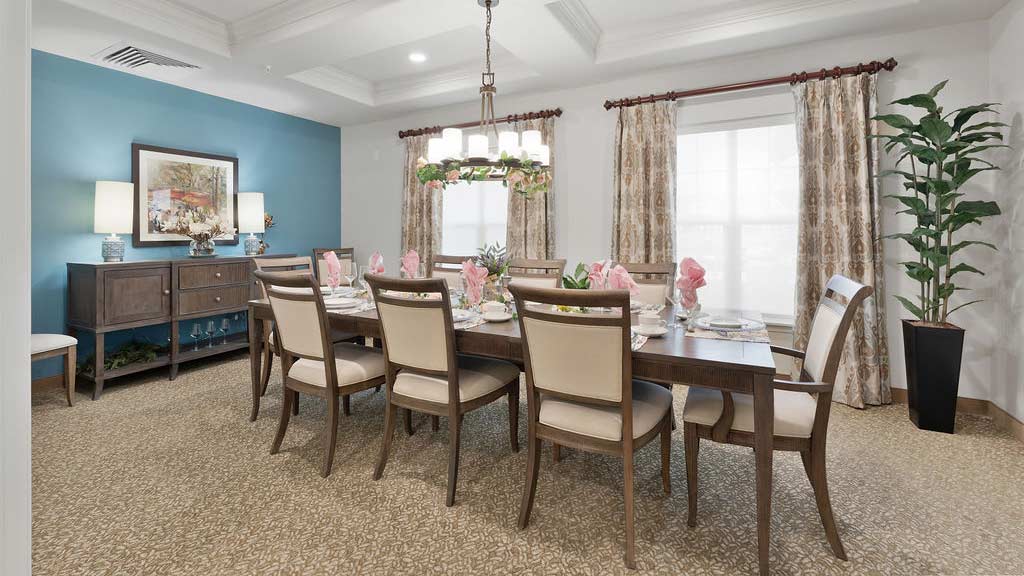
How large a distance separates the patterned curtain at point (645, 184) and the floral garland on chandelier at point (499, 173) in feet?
5.17

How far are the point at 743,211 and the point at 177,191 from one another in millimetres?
5022

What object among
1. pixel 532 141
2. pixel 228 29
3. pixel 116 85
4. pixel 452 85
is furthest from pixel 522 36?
pixel 116 85

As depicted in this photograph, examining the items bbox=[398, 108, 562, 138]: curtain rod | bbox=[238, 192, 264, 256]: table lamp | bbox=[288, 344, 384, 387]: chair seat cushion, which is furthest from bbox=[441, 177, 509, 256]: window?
bbox=[288, 344, 384, 387]: chair seat cushion

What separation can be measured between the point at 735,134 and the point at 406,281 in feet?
10.5

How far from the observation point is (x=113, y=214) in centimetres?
380

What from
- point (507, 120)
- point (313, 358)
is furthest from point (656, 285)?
point (507, 120)

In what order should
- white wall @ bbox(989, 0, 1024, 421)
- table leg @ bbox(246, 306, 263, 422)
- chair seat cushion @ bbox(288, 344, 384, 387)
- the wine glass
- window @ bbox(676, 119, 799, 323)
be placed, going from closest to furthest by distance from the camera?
chair seat cushion @ bbox(288, 344, 384, 387)
white wall @ bbox(989, 0, 1024, 421)
table leg @ bbox(246, 306, 263, 422)
window @ bbox(676, 119, 799, 323)
the wine glass

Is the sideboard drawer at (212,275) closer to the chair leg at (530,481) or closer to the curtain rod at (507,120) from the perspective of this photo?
the curtain rod at (507,120)

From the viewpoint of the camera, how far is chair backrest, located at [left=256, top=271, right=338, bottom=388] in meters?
2.38

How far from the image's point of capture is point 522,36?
3504mm

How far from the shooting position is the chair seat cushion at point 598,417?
1.84 metres

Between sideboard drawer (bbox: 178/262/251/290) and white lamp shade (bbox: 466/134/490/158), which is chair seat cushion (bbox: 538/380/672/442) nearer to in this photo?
white lamp shade (bbox: 466/134/490/158)

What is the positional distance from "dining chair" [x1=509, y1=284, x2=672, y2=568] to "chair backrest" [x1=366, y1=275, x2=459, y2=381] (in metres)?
0.40

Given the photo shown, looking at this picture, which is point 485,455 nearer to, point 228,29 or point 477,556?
point 477,556
